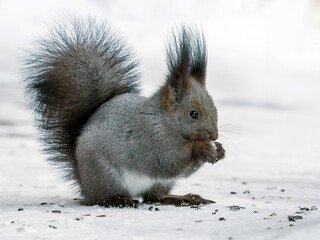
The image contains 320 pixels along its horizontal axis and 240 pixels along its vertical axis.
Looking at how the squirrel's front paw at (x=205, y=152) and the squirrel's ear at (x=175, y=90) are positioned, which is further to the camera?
the squirrel's ear at (x=175, y=90)

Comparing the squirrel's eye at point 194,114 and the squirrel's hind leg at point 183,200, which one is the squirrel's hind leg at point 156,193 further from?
the squirrel's eye at point 194,114

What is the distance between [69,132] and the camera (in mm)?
3635

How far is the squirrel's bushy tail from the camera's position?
3.60 metres

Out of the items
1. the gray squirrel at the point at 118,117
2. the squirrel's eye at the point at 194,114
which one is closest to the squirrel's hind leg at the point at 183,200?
the gray squirrel at the point at 118,117

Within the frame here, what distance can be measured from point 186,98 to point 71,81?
74 cm

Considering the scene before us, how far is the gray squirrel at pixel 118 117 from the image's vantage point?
10.8 feet

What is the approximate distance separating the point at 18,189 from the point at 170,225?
76.4 inches

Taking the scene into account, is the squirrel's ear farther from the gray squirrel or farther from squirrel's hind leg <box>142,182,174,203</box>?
squirrel's hind leg <box>142,182,174,203</box>

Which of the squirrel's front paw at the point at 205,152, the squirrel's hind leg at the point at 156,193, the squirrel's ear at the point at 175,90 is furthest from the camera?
the squirrel's hind leg at the point at 156,193

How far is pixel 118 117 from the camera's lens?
3.41 meters

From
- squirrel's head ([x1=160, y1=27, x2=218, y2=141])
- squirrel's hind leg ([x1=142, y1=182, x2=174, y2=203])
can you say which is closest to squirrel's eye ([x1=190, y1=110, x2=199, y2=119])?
squirrel's head ([x1=160, y1=27, x2=218, y2=141])

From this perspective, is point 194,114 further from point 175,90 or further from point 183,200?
point 183,200

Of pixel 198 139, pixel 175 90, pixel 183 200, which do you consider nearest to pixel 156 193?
pixel 183 200

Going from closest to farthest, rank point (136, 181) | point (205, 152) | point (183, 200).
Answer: point (205, 152) → point (136, 181) → point (183, 200)
